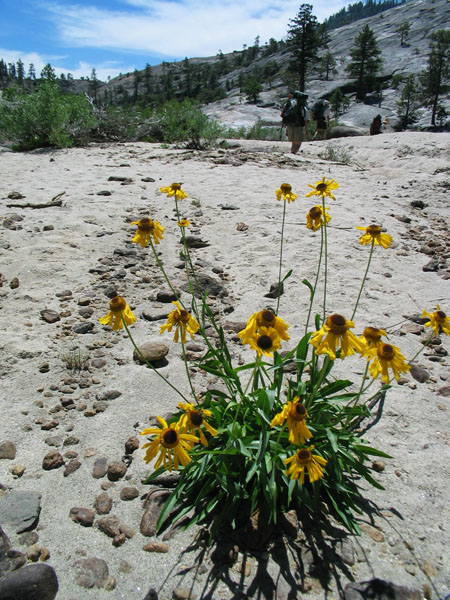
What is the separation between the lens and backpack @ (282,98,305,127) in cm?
1067

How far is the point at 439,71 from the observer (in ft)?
126

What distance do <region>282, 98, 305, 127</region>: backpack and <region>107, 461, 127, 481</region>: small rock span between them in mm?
10537

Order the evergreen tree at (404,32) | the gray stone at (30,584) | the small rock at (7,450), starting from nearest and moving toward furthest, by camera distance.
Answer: the gray stone at (30,584), the small rock at (7,450), the evergreen tree at (404,32)

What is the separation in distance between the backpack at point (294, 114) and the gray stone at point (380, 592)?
36.1 feet

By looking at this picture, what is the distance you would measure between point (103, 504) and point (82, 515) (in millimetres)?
114

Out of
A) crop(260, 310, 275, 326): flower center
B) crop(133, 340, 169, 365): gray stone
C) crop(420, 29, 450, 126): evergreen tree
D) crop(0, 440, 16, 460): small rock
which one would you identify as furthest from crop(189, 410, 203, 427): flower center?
crop(420, 29, 450, 126): evergreen tree

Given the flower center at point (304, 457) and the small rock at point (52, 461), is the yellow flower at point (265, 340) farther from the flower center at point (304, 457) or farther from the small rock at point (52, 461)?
→ the small rock at point (52, 461)

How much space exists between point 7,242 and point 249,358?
3400 mm

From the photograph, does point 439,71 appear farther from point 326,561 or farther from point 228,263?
point 326,561

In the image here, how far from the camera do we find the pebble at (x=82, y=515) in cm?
202

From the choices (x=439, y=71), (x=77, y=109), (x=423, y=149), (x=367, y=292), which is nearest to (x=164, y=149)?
(x=77, y=109)

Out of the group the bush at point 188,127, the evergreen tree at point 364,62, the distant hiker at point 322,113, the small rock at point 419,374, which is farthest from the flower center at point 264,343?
the evergreen tree at point 364,62

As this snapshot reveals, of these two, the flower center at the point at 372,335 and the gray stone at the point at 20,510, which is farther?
the gray stone at the point at 20,510

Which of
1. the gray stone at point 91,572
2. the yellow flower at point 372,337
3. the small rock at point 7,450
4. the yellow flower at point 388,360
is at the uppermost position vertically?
the yellow flower at point 372,337
